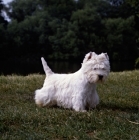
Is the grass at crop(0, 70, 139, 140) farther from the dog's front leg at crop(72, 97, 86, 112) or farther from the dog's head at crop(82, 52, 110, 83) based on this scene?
the dog's head at crop(82, 52, 110, 83)

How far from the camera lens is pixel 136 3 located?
13734mm

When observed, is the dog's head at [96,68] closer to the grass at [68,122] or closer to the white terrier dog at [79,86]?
the white terrier dog at [79,86]

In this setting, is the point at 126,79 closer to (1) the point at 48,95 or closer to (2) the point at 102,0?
(1) the point at 48,95

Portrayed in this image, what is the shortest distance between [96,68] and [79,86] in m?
0.49

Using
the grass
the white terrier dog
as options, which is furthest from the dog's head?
the grass

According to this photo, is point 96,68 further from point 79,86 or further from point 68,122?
point 68,122

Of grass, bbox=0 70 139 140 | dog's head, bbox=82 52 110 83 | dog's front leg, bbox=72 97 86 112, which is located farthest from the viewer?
dog's front leg, bbox=72 97 86 112

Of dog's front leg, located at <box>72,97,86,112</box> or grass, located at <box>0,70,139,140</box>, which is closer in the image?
grass, located at <box>0,70,139,140</box>

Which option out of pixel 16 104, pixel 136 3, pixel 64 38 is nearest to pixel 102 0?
pixel 64 38

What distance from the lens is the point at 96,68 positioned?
21.8 ft

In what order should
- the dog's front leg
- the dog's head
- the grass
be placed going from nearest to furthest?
the grass < the dog's head < the dog's front leg

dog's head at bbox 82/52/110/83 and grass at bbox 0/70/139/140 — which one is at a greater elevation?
dog's head at bbox 82/52/110/83

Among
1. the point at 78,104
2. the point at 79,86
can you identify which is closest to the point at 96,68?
the point at 79,86

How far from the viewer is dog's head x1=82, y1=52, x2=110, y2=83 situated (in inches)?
261
